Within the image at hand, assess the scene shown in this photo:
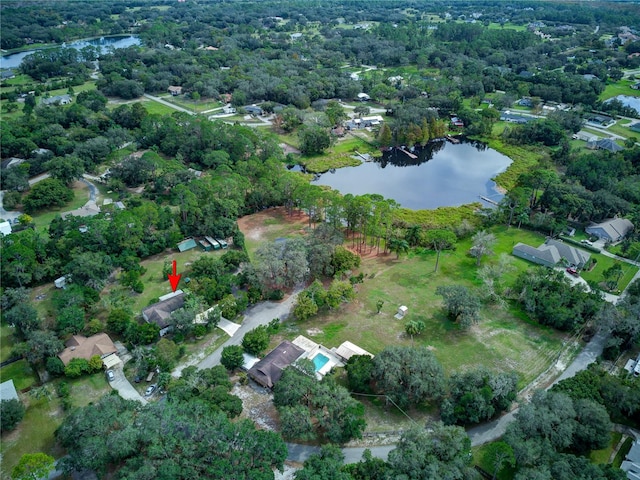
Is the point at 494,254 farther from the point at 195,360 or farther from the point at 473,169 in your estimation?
the point at 195,360

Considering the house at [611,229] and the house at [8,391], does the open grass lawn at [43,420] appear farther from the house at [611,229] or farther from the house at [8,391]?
the house at [611,229]

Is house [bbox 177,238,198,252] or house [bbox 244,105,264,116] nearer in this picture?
house [bbox 177,238,198,252]

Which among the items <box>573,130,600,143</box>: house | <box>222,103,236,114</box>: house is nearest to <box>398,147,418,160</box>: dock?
<box>573,130,600,143</box>: house

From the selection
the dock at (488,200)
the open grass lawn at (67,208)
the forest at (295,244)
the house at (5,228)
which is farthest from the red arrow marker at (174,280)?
the dock at (488,200)

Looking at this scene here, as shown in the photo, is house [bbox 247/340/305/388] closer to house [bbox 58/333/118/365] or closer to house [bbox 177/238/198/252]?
house [bbox 58/333/118/365]

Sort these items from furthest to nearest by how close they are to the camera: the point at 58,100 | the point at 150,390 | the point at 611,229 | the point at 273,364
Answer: the point at 58,100 → the point at 611,229 → the point at 273,364 → the point at 150,390

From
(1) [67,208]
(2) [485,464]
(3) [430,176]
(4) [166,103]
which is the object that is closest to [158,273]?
(1) [67,208]

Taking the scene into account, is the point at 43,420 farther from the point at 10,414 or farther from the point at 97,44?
the point at 97,44
